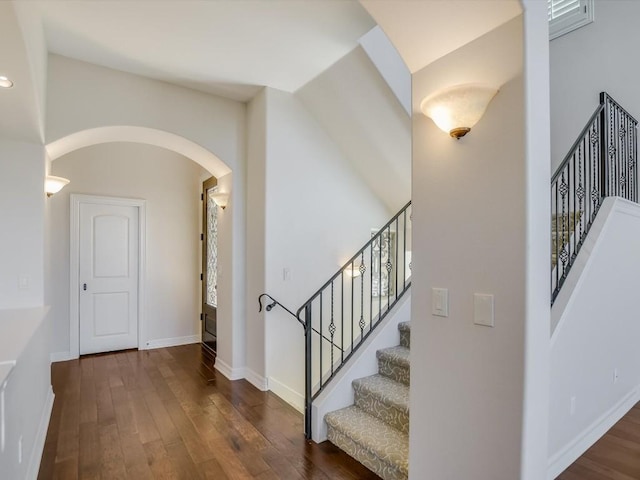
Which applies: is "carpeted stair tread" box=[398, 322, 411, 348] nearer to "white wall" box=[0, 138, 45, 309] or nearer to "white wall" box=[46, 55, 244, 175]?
"white wall" box=[46, 55, 244, 175]

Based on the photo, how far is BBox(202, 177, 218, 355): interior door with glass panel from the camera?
5.39m

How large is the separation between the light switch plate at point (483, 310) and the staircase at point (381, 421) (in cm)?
109

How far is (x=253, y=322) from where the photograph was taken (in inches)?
160

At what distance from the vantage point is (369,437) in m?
2.42

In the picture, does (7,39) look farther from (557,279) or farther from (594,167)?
(594,167)

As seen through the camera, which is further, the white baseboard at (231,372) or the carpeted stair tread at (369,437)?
the white baseboard at (231,372)

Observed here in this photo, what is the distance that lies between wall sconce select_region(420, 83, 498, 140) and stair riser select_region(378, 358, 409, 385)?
181 centimetres

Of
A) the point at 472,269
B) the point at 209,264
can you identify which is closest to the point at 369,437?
the point at 472,269

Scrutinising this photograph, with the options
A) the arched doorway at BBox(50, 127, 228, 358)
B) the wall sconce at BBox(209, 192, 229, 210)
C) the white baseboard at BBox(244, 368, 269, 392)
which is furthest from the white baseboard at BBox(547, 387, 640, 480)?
the arched doorway at BBox(50, 127, 228, 358)

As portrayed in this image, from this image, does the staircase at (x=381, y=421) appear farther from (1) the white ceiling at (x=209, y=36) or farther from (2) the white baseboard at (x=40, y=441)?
(1) the white ceiling at (x=209, y=36)

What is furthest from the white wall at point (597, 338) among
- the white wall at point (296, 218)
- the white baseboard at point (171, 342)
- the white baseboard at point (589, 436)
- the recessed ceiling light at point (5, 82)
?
the white baseboard at point (171, 342)

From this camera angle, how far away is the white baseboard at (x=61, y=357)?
466 cm

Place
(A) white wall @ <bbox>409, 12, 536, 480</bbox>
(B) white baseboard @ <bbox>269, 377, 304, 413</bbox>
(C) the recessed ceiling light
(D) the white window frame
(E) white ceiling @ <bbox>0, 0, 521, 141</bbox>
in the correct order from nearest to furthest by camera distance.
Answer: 1. (A) white wall @ <bbox>409, 12, 536, 480</bbox>
2. (E) white ceiling @ <bbox>0, 0, 521, 141</bbox>
3. (C) the recessed ceiling light
4. (B) white baseboard @ <bbox>269, 377, 304, 413</bbox>
5. (D) the white window frame

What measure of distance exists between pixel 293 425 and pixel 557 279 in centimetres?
227
